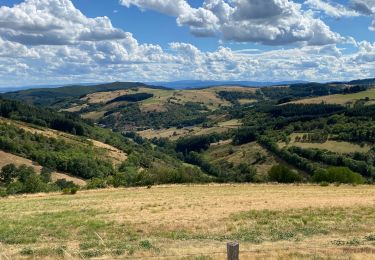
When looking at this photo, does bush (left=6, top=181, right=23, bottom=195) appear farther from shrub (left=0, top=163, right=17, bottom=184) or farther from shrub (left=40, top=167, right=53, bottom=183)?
shrub (left=40, top=167, right=53, bottom=183)

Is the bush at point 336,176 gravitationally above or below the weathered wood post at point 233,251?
below

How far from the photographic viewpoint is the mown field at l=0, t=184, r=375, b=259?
20.0 m

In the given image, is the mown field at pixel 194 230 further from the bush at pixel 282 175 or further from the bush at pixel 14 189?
the bush at pixel 282 175

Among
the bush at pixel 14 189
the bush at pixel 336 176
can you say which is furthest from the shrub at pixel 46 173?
the bush at pixel 336 176

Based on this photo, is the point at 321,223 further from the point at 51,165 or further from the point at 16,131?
the point at 16,131

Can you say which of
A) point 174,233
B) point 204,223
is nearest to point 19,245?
point 174,233

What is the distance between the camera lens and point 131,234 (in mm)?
27984

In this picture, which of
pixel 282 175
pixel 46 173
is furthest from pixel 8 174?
pixel 282 175

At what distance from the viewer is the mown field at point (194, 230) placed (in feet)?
65.8

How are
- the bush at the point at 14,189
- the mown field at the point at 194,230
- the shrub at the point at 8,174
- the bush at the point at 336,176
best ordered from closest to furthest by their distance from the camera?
1. the mown field at the point at 194,230
2. the bush at the point at 14,189
3. the bush at the point at 336,176
4. the shrub at the point at 8,174

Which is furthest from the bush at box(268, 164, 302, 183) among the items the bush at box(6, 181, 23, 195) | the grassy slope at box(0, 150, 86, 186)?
the grassy slope at box(0, 150, 86, 186)

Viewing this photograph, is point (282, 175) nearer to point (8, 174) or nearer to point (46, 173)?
point (46, 173)

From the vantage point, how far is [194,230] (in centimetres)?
2881

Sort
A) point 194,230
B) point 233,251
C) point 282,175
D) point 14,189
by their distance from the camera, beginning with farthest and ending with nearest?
1. point 282,175
2. point 14,189
3. point 194,230
4. point 233,251
